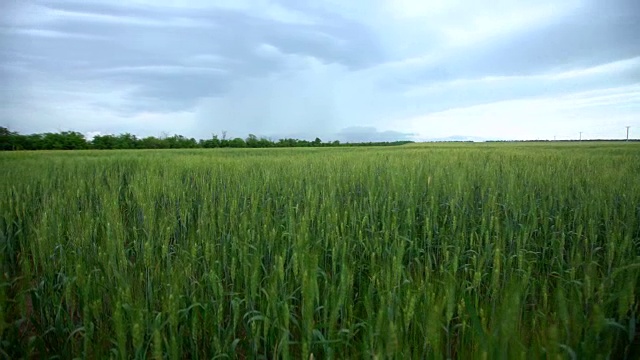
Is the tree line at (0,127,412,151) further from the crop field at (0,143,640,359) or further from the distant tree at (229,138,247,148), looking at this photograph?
the crop field at (0,143,640,359)

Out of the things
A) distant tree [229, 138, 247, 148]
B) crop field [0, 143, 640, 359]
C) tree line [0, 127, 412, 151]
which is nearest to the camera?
crop field [0, 143, 640, 359]

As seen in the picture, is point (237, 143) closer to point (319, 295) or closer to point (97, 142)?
point (97, 142)

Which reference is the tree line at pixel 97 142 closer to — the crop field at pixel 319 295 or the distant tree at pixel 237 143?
the distant tree at pixel 237 143

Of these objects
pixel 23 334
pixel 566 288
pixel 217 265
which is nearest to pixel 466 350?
pixel 566 288

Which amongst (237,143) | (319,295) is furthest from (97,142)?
(319,295)

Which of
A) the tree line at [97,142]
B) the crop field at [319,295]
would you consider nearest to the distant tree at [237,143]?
the tree line at [97,142]

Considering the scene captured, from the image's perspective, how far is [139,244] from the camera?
8.96ft

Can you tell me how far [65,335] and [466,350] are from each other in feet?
5.78

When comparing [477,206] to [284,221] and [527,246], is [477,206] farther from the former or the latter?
[284,221]

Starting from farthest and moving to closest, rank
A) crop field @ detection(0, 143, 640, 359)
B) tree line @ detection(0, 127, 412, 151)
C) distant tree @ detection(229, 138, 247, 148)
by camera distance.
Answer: distant tree @ detection(229, 138, 247, 148) → tree line @ detection(0, 127, 412, 151) → crop field @ detection(0, 143, 640, 359)

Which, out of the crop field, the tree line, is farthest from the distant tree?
the crop field

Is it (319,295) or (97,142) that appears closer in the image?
(319,295)

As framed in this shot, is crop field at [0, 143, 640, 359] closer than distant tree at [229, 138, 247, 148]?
Yes

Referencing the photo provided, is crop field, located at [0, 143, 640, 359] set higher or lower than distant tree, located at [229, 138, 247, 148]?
lower
